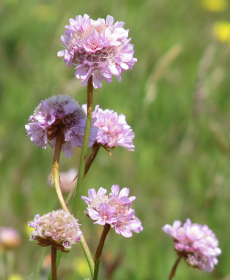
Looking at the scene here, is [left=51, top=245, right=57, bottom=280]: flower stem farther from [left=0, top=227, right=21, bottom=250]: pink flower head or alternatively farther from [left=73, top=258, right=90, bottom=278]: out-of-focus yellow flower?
[left=73, top=258, right=90, bottom=278]: out-of-focus yellow flower

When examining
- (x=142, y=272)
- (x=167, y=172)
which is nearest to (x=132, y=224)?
(x=142, y=272)

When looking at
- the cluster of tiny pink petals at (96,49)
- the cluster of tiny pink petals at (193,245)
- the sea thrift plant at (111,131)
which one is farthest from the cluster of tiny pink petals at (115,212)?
the cluster of tiny pink petals at (193,245)

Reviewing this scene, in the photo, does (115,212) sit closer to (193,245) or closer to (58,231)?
(58,231)

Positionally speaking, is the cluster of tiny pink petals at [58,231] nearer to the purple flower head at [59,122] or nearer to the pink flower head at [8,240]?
the purple flower head at [59,122]

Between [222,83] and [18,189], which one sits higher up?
[222,83]

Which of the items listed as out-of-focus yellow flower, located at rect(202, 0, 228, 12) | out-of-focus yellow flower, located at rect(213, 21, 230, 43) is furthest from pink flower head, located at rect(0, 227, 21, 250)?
out-of-focus yellow flower, located at rect(202, 0, 228, 12)

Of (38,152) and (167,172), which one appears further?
(167,172)

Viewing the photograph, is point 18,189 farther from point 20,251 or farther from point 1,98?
point 1,98

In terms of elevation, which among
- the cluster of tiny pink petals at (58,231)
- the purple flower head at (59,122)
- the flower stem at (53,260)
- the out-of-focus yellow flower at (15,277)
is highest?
the purple flower head at (59,122)
